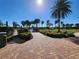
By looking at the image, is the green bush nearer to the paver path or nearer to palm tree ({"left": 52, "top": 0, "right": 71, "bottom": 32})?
the paver path

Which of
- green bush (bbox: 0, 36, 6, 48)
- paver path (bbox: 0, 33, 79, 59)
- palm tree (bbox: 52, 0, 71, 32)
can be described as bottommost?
paver path (bbox: 0, 33, 79, 59)

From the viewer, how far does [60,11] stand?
36531mm

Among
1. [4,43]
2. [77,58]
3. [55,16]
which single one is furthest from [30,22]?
[77,58]

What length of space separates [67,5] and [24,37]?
1814 centimetres

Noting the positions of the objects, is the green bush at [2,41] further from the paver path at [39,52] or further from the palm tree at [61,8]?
the palm tree at [61,8]

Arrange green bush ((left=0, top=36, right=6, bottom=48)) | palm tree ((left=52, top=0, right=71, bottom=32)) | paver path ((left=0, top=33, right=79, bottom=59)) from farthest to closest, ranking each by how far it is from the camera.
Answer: palm tree ((left=52, top=0, right=71, bottom=32))
green bush ((left=0, top=36, right=6, bottom=48))
paver path ((left=0, top=33, right=79, bottom=59))

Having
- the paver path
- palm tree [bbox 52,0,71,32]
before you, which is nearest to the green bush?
the paver path

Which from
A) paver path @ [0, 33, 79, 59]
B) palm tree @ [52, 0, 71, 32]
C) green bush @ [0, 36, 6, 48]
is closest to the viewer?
paver path @ [0, 33, 79, 59]

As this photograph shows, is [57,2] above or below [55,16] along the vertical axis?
above

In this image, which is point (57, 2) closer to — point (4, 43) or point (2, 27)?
point (2, 27)

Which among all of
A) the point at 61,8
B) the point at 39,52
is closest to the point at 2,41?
the point at 39,52

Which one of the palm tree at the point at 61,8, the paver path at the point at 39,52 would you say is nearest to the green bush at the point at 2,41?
the paver path at the point at 39,52

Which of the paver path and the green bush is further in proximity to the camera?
the green bush

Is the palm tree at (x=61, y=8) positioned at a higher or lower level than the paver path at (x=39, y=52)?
higher
